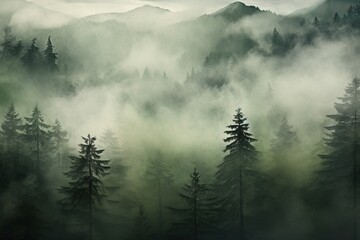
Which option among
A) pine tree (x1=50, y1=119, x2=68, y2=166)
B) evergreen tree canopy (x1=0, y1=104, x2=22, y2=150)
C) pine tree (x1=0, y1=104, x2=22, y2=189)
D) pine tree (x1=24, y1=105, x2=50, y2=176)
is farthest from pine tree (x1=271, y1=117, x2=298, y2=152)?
evergreen tree canopy (x1=0, y1=104, x2=22, y2=150)

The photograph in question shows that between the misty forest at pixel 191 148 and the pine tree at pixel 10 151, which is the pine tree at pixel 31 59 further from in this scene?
the pine tree at pixel 10 151

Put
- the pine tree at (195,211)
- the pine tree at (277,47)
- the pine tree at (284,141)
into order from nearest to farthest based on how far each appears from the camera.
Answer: the pine tree at (195,211) → the pine tree at (284,141) → the pine tree at (277,47)

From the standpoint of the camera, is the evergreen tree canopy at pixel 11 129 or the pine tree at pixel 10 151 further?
the evergreen tree canopy at pixel 11 129

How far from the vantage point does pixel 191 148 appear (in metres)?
81.4

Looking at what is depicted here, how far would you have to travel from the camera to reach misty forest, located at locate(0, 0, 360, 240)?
33781 millimetres

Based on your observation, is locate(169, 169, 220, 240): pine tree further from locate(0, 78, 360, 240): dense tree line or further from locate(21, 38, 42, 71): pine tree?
locate(21, 38, 42, 71): pine tree

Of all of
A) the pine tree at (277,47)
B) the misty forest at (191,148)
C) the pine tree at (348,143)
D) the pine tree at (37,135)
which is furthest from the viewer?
the pine tree at (277,47)

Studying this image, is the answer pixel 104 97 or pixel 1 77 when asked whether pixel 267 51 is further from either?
pixel 1 77

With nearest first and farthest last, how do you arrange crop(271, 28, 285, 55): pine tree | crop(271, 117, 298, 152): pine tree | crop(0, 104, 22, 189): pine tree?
crop(271, 117, 298, 152): pine tree < crop(0, 104, 22, 189): pine tree < crop(271, 28, 285, 55): pine tree

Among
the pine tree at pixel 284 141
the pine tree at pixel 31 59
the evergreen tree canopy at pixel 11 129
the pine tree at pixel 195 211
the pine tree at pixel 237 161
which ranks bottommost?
the pine tree at pixel 195 211

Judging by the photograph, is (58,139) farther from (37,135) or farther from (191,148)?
(191,148)

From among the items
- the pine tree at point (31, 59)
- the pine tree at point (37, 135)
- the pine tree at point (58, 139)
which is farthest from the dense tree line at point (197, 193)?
the pine tree at point (31, 59)

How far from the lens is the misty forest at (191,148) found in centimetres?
3378

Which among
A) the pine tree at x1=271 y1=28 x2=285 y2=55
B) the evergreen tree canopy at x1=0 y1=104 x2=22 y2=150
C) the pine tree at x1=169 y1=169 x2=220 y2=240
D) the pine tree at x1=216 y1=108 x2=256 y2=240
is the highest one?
the pine tree at x1=271 y1=28 x2=285 y2=55
